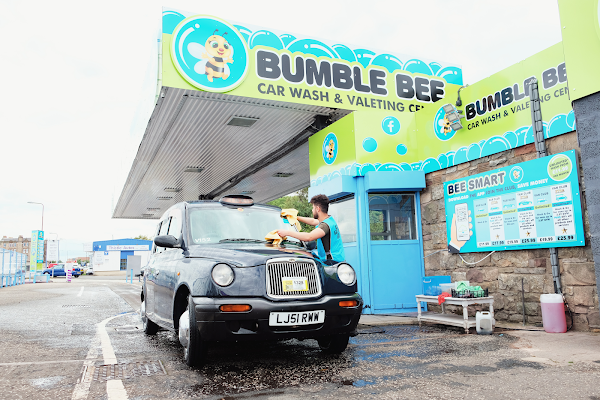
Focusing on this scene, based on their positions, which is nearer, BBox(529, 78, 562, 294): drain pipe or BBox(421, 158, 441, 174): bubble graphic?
BBox(529, 78, 562, 294): drain pipe

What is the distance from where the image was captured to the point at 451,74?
11.9m

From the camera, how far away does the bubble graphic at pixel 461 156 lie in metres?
8.77

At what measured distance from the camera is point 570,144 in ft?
22.6

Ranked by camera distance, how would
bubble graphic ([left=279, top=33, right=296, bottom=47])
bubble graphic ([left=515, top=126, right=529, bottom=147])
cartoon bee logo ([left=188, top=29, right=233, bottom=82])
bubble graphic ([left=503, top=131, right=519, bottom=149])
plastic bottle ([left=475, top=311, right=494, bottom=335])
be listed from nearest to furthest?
plastic bottle ([left=475, top=311, right=494, bottom=335])
bubble graphic ([left=515, top=126, right=529, bottom=147])
bubble graphic ([left=503, top=131, right=519, bottom=149])
cartoon bee logo ([left=188, top=29, right=233, bottom=82])
bubble graphic ([left=279, top=33, right=296, bottom=47])

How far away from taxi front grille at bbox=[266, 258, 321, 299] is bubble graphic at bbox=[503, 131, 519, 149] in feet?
15.9

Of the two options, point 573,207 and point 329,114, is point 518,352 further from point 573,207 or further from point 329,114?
point 329,114

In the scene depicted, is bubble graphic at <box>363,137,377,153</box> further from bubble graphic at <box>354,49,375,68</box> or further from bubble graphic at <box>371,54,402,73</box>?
bubble graphic at <box>371,54,402,73</box>

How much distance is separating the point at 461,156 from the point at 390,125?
183 centimetres

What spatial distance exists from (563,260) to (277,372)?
4.90 m

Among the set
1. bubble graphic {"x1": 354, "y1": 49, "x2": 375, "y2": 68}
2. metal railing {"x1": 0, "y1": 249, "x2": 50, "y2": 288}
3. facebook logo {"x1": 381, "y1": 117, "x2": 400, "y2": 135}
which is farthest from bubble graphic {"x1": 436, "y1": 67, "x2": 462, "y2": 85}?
metal railing {"x1": 0, "y1": 249, "x2": 50, "y2": 288}

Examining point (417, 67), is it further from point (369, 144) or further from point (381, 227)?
point (381, 227)

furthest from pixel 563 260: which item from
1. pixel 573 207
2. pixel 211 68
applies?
pixel 211 68

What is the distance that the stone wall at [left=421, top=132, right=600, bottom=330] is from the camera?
6.60 metres

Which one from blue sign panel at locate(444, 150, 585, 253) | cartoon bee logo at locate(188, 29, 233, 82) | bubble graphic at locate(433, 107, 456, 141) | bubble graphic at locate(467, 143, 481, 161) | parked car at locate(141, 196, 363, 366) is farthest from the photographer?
bubble graphic at locate(433, 107, 456, 141)
